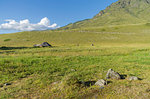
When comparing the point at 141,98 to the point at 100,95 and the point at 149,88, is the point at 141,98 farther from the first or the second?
the point at 100,95

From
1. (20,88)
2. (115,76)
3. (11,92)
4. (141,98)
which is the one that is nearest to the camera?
(141,98)

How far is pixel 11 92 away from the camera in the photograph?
267 inches

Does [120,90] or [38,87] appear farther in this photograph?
[38,87]

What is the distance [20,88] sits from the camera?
732cm

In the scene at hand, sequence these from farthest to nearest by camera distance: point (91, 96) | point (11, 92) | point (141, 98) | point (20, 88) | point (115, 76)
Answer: point (115, 76) → point (20, 88) → point (11, 92) → point (91, 96) → point (141, 98)

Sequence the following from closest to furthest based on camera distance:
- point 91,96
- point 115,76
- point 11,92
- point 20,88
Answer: point 91,96, point 11,92, point 20,88, point 115,76

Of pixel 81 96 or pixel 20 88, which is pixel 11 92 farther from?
pixel 81 96

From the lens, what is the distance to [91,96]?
20.7 feet

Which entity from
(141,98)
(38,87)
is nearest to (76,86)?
(38,87)

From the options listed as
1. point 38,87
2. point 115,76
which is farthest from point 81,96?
point 115,76

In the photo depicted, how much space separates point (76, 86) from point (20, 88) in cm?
361

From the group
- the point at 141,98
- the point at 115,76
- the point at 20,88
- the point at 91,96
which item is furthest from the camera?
the point at 115,76

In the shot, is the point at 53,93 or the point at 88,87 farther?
the point at 88,87

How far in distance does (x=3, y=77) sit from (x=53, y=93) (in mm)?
5485
